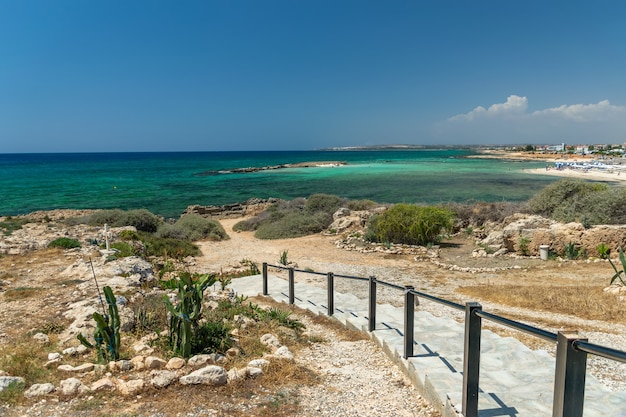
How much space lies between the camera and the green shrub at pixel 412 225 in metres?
17.7

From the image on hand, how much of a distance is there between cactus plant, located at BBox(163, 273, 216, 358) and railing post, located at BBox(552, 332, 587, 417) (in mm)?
3752

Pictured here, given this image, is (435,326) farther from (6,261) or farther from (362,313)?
(6,261)

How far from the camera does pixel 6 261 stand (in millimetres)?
11977

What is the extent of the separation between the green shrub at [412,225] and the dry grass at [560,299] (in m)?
7.02

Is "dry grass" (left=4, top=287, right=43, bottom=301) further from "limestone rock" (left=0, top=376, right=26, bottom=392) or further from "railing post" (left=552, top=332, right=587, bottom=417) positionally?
"railing post" (left=552, top=332, right=587, bottom=417)

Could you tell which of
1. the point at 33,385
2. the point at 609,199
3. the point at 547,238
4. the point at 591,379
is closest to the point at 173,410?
the point at 33,385

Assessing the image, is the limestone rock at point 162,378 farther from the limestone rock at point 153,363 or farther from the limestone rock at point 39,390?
the limestone rock at point 39,390

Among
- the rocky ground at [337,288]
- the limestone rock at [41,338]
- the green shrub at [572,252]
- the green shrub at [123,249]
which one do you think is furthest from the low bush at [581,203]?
the limestone rock at [41,338]

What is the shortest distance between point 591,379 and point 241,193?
149 ft

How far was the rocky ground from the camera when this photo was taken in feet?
12.8

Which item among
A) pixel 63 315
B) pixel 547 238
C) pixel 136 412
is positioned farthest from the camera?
pixel 547 238

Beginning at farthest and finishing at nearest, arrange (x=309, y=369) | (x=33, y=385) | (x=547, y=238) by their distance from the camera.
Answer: (x=547, y=238) < (x=309, y=369) < (x=33, y=385)

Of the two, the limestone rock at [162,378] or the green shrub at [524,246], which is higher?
the limestone rock at [162,378]

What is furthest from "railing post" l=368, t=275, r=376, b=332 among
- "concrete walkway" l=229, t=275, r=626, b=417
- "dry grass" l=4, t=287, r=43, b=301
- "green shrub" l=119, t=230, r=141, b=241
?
"green shrub" l=119, t=230, r=141, b=241
